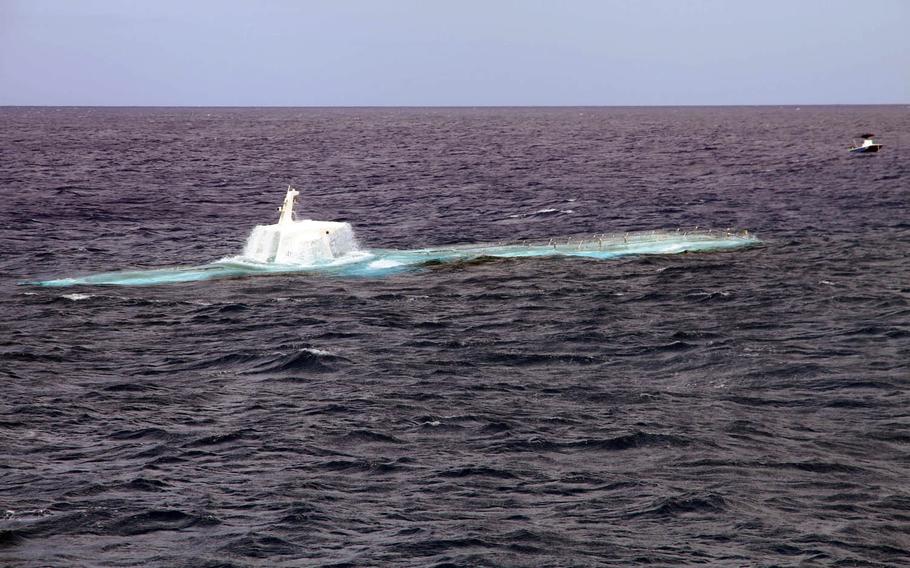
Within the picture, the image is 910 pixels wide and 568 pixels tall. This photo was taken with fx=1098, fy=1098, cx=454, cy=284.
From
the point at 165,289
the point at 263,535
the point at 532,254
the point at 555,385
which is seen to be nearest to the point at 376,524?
the point at 263,535

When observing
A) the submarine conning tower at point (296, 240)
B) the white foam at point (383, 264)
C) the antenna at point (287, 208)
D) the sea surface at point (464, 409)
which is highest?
the antenna at point (287, 208)

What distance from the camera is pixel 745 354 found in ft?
133

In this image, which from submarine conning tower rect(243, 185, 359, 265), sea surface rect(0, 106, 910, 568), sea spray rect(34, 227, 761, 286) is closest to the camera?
sea surface rect(0, 106, 910, 568)

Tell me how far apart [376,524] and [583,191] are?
279 ft

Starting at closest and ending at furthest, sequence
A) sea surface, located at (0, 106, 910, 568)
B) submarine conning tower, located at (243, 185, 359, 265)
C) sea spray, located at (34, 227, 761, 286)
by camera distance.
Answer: sea surface, located at (0, 106, 910, 568) < sea spray, located at (34, 227, 761, 286) < submarine conning tower, located at (243, 185, 359, 265)

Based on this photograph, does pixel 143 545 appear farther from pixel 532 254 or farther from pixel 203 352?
pixel 532 254

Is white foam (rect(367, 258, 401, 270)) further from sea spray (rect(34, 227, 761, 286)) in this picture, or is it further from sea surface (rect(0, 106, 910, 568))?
sea surface (rect(0, 106, 910, 568))

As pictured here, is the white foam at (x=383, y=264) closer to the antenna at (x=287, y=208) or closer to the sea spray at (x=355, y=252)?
the sea spray at (x=355, y=252)

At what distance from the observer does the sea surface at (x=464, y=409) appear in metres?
24.8

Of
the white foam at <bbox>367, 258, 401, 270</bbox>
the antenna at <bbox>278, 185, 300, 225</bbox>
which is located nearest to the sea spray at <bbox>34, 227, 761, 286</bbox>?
the white foam at <bbox>367, 258, 401, 270</bbox>

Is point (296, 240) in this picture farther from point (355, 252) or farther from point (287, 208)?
point (355, 252)

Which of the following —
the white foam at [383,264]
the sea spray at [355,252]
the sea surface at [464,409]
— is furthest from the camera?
the white foam at [383,264]

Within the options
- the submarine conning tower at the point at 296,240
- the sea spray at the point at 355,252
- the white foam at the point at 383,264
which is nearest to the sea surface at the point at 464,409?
the sea spray at the point at 355,252

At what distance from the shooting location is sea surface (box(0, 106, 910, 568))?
81.2 feet
